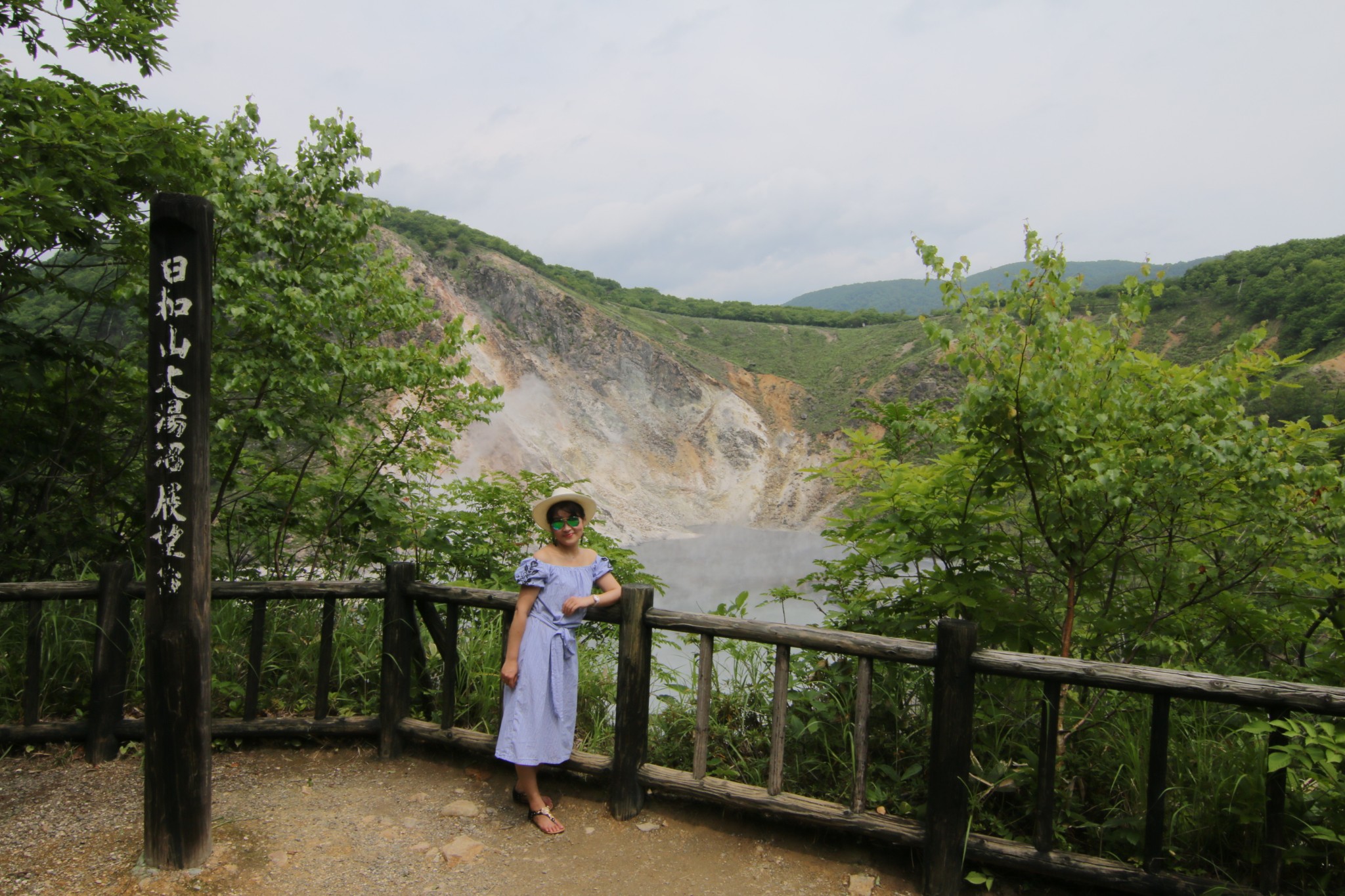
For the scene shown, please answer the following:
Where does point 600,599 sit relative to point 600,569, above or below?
below

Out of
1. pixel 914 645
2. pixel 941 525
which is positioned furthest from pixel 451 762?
pixel 941 525

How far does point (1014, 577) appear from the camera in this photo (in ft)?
11.6

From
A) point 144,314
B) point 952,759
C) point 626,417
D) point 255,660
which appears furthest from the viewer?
point 626,417

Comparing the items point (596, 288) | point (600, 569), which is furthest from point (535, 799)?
point (596, 288)

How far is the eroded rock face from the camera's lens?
26.9 m

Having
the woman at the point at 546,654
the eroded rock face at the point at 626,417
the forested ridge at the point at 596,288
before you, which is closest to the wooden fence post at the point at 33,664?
the woman at the point at 546,654

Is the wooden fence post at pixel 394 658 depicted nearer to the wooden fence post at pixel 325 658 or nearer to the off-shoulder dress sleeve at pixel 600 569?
the wooden fence post at pixel 325 658

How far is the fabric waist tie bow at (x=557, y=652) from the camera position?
3322 millimetres

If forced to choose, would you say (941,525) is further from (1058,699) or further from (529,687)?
(529,687)

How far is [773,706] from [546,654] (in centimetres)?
100

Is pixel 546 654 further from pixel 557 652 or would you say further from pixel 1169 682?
pixel 1169 682

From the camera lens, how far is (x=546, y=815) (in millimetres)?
3322

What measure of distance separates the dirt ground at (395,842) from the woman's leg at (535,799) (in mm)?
47

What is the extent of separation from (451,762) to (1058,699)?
2.88 m
